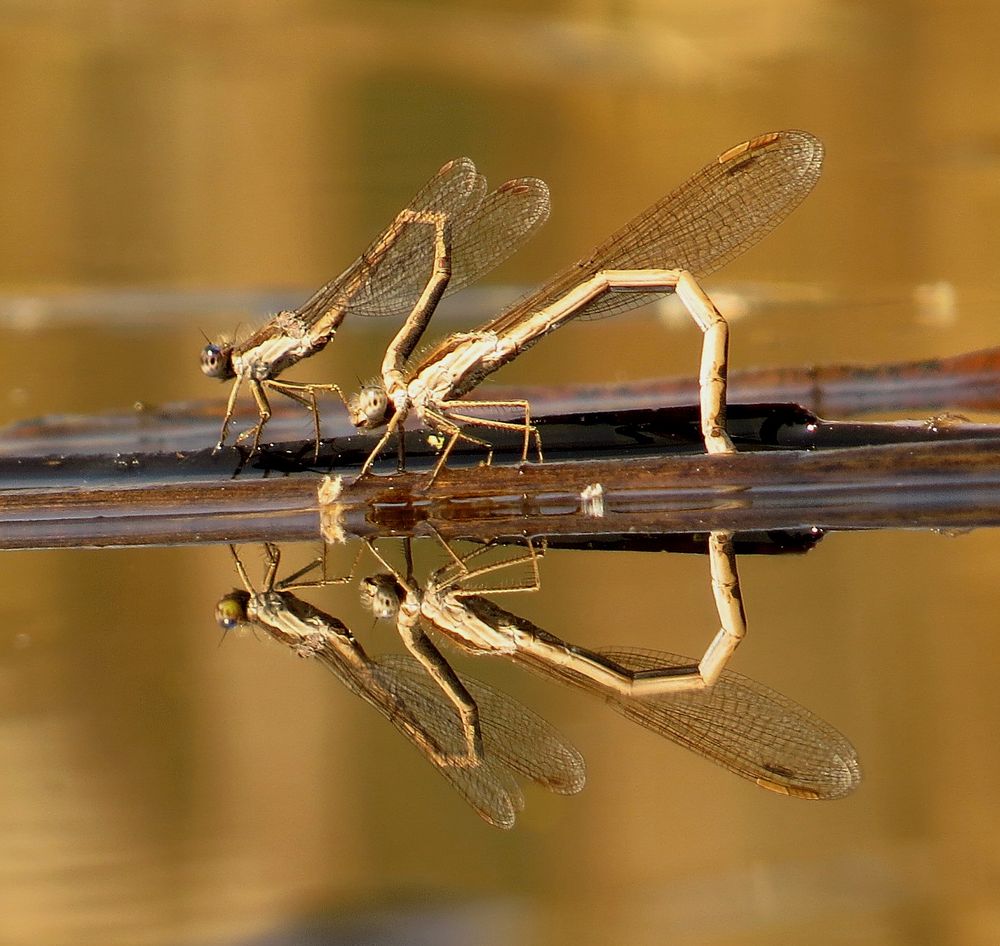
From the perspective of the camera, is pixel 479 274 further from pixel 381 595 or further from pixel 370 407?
pixel 381 595

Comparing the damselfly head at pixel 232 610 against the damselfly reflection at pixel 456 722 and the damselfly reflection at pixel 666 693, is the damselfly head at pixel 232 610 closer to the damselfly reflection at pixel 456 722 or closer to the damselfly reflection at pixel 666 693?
the damselfly reflection at pixel 456 722

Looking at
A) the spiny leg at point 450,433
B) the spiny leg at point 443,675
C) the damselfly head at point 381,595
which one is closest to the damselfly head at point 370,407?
the spiny leg at point 450,433

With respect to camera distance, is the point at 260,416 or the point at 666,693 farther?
the point at 260,416

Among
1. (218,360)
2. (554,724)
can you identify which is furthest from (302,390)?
(554,724)

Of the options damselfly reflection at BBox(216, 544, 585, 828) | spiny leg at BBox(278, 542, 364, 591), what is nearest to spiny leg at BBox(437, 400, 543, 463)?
spiny leg at BBox(278, 542, 364, 591)

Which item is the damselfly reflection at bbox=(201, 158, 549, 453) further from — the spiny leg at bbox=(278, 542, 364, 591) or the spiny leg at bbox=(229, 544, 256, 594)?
the spiny leg at bbox=(278, 542, 364, 591)

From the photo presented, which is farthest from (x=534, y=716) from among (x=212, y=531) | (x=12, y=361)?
(x=12, y=361)

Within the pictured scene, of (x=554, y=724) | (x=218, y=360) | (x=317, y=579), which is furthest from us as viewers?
(x=218, y=360)

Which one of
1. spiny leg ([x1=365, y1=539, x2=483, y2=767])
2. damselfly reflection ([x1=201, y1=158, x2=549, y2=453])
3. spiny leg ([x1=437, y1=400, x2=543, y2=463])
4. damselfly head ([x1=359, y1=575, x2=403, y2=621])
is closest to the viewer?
spiny leg ([x1=365, y1=539, x2=483, y2=767])
